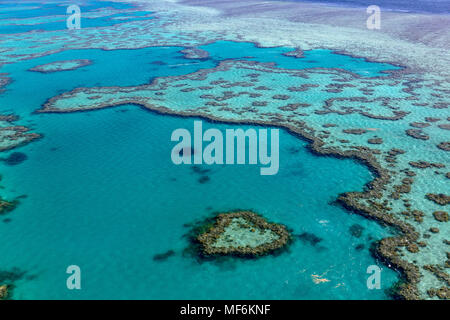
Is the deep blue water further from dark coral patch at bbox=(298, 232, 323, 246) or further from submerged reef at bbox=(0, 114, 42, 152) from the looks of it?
submerged reef at bbox=(0, 114, 42, 152)

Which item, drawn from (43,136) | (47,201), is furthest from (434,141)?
(43,136)

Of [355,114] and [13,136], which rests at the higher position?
[355,114]

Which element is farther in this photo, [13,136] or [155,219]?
[13,136]

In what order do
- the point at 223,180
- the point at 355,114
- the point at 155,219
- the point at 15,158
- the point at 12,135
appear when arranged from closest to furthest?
1. the point at 155,219
2. the point at 223,180
3. the point at 15,158
4. the point at 12,135
5. the point at 355,114

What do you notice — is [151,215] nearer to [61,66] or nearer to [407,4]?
[61,66]

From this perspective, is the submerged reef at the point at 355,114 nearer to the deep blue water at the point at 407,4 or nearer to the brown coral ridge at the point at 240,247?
the brown coral ridge at the point at 240,247

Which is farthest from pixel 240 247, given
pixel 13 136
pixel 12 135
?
pixel 12 135
